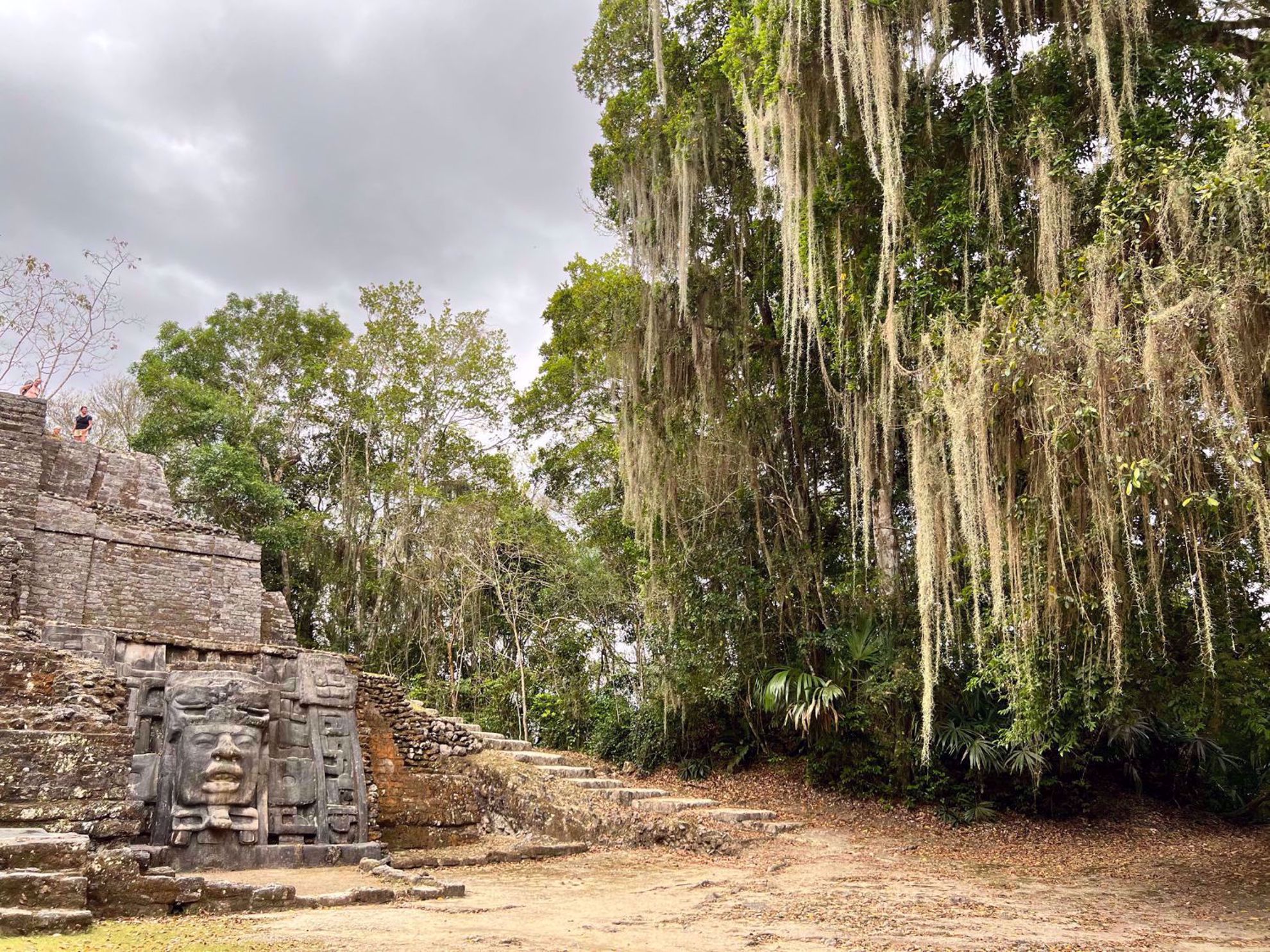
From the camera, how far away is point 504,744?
1162 centimetres

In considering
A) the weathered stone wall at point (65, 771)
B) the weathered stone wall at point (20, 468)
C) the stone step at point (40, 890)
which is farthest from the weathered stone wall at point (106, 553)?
the stone step at point (40, 890)

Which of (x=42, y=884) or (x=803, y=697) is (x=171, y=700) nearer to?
(x=42, y=884)

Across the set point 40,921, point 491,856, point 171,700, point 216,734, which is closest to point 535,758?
point 491,856

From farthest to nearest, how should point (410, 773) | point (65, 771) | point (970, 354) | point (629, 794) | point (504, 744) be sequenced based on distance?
point (504, 744), point (410, 773), point (629, 794), point (970, 354), point (65, 771)

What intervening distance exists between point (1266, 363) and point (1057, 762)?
5913 millimetres

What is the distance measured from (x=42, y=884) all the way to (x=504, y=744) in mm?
8296

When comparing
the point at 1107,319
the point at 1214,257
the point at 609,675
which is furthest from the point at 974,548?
the point at 609,675

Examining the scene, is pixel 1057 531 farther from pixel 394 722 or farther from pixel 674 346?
pixel 394 722

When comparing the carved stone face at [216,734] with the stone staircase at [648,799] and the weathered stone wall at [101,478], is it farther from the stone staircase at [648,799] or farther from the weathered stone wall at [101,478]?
the weathered stone wall at [101,478]

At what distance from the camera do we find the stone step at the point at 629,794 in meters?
9.41

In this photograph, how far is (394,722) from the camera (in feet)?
34.9

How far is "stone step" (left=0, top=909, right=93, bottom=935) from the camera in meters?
3.31

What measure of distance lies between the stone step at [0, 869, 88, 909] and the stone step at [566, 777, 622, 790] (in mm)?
6490

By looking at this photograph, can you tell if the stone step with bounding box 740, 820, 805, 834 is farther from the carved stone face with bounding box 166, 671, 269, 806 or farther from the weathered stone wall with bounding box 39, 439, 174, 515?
the weathered stone wall with bounding box 39, 439, 174, 515
